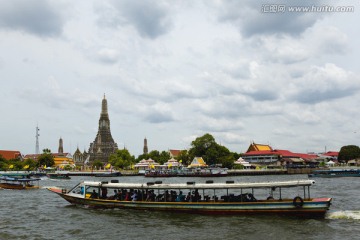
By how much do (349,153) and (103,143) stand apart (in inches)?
3621

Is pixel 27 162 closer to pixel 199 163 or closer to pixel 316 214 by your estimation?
pixel 199 163

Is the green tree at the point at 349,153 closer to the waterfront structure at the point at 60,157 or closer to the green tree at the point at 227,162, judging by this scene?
the green tree at the point at 227,162

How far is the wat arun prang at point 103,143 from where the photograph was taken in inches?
6270

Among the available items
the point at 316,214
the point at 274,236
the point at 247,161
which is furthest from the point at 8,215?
the point at 247,161

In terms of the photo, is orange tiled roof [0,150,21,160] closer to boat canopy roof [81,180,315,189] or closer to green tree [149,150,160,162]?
green tree [149,150,160,162]

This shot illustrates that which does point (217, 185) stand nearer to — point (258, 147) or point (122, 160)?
point (122, 160)

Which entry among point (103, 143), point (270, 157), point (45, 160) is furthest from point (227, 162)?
point (103, 143)

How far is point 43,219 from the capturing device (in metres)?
26.2

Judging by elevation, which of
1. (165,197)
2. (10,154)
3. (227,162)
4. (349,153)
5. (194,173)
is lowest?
(194,173)

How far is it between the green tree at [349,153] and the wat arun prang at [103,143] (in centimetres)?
8524

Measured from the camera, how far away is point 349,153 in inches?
4798

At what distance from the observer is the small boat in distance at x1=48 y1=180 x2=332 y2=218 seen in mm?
22828

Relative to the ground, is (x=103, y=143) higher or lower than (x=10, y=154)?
higher

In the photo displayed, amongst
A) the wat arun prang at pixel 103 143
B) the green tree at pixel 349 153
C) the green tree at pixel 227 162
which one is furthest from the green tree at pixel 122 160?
the green tree at pixel 349 153
